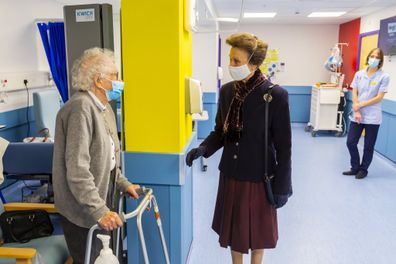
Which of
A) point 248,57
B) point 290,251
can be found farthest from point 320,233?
point 248,57

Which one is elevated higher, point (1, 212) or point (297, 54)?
point (297, 54)

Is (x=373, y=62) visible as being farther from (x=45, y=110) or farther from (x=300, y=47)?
(x=300, y=47)

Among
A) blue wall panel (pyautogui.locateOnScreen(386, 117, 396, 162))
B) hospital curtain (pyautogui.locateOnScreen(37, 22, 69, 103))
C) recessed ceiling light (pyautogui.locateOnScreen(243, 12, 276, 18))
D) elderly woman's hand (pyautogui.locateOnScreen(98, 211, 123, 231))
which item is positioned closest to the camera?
elderly woman's hand (pyautogui.locateOnScreen(98, 211, 123, 231))

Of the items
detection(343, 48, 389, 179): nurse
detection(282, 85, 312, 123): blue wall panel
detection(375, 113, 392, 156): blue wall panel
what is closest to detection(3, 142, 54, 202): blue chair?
detection(343, 48, 389, 179): nurse

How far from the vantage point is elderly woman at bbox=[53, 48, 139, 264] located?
154 cm

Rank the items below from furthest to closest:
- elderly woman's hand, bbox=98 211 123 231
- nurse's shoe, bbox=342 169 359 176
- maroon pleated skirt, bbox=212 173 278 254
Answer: nurse's shoe, bbox=342 169 359 176, maroon pleated skirt, bbox=212 173 278 254, elderly woman's hand, bbox=98 211 123 231

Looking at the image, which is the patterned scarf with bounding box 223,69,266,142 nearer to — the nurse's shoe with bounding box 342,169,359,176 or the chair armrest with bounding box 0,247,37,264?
the chair armrest with bounding box 0,247,37,264

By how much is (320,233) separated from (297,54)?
19.4 feet

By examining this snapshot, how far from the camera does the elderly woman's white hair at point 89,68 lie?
5.49ft

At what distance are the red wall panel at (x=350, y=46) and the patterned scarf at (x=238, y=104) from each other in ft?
19.1

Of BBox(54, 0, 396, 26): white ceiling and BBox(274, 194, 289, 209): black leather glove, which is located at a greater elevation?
BBox(54, 0, 396, 26): white ceiling

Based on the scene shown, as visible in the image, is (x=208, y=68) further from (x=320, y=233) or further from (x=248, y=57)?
(x=248, y=57)

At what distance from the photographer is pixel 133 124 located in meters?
2.06

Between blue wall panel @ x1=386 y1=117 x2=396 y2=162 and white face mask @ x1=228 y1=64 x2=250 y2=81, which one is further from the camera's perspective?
blue wall panel @ x1=386 y1=117 x2=396 y2=162
